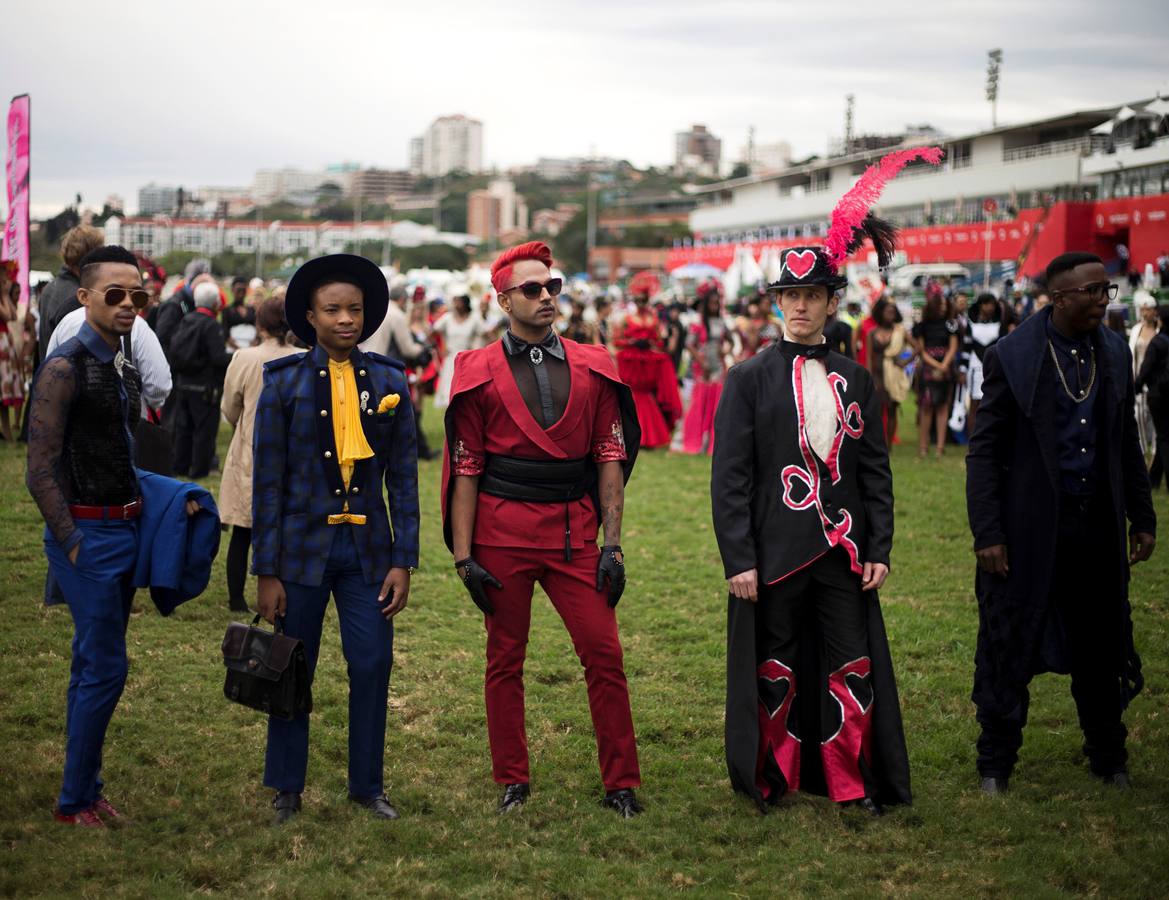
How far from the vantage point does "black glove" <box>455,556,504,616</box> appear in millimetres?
4534

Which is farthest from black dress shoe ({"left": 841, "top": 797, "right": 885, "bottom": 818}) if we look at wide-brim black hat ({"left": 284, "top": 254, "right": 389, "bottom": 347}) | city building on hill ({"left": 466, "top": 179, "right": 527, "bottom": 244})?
city building on hill ({"left": 466, "top": 179, "right": 527, "bottom": 244})

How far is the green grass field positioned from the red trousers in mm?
216

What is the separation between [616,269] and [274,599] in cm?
11393

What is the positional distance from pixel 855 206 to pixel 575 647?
2.05 meters

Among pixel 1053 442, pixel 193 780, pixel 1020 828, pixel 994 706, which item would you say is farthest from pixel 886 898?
pixel 193 780

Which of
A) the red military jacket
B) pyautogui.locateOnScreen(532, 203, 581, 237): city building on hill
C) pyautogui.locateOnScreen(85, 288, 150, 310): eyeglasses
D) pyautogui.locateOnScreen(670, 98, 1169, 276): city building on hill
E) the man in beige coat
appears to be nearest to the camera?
pyautogui.locateOnScreen(85, 288, 150, 310): eyeglasses

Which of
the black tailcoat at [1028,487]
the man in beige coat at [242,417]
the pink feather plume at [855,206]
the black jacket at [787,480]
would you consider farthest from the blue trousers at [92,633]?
the black tailcoat at [1028,487]

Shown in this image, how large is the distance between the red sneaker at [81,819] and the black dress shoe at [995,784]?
11.2ft

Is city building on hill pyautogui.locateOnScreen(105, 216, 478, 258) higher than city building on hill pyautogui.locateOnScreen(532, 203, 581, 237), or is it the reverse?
city building on hill pyautogui.locateOnScreen(532, 203, 581, 237)

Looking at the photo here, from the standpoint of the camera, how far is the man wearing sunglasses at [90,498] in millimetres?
4207

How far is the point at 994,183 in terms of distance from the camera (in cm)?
5784

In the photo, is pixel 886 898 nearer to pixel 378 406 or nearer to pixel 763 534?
pixel 763 534

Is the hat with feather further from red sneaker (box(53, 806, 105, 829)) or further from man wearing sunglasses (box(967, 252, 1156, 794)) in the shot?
red sneaker (box(53, 806, 105, 829))

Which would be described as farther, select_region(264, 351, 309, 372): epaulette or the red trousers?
the red trousers
